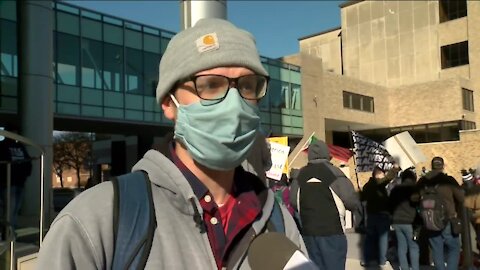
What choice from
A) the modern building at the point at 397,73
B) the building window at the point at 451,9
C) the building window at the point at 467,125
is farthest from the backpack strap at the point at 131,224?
the building window at the point at 451,9

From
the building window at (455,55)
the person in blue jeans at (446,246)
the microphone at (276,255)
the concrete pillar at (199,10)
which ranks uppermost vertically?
the building window at (455,55)

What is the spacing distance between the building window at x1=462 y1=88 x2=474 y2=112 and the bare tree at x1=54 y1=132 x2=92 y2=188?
123 feet

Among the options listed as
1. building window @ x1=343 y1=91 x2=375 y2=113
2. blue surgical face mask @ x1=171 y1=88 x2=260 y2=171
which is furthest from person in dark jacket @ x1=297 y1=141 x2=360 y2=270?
building window @ x1=343 y1=91 x2=375 y2=113

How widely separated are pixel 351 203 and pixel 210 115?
508 centimetres

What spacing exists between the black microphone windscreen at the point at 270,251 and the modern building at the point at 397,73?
120ft

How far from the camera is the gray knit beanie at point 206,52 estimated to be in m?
1.56

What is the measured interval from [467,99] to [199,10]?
42.8 meters

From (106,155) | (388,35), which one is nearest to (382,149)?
(106,155)

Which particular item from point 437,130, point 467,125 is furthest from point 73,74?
point 467,125

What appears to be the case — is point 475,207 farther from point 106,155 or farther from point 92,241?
point 106,155

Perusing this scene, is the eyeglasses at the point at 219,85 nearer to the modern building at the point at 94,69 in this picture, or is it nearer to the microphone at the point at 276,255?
the microphone at the point at 276,255

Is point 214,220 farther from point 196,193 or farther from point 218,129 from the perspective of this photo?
point 218,129

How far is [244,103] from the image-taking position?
1.61 metres

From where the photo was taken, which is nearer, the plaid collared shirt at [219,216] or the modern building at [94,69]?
the plaid collared shirt at [219,216]
